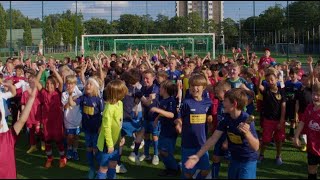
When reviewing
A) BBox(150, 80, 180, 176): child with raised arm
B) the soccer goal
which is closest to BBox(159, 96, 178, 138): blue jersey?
BBox(150, 80, 180, 176): child with raised arm

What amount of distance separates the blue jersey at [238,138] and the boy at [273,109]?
9.27 ft

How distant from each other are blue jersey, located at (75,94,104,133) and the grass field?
32.5 inches

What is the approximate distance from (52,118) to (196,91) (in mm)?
3204

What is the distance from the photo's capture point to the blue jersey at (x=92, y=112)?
6.63 meters

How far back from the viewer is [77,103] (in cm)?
729

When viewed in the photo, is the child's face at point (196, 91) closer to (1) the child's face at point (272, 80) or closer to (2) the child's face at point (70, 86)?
(1) the child's face at point (272, 80)

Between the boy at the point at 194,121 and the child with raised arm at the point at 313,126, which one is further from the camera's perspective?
the child with raised arm at the point at 313,126

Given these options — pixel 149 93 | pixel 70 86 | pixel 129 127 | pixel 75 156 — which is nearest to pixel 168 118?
pixel 149 93

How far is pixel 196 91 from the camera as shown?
544cm

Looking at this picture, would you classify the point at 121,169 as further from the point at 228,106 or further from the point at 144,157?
the point at 228,106

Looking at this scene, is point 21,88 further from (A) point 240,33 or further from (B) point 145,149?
(A) point 240,33

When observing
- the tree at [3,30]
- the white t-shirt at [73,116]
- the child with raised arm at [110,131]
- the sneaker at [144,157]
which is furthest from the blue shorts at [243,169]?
the tree at [3,30]

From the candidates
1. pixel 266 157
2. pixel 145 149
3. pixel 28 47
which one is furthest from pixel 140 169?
pixel 28 47

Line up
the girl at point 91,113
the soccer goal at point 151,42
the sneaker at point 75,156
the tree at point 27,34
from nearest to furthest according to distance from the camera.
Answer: the girl at point 91,113 → the sneaker at point 75,156 → the soccer goal at point 151,42 → the tree at point 27,34
